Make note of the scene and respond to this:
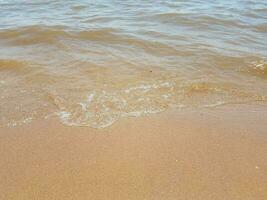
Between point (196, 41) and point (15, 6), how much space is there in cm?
439

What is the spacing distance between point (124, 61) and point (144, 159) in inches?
85.0

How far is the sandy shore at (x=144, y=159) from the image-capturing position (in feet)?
8.39

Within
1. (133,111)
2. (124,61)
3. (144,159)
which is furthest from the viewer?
(124,61)

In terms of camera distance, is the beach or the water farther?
the water

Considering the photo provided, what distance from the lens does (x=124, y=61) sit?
484 cm

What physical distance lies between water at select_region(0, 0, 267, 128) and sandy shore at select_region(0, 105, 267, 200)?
247mm

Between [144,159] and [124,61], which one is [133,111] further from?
[124,61]

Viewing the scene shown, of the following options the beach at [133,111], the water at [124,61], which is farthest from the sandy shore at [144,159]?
the water at [124,61]

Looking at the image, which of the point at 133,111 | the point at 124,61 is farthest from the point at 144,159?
the point at 124,61

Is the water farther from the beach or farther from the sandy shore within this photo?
the sandy shore

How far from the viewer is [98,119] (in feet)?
11.3

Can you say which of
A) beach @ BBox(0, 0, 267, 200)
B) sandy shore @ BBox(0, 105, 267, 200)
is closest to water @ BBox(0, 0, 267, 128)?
beach @ BBox(0, 0, 267, 200)

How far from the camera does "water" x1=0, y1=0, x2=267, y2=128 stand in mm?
3719

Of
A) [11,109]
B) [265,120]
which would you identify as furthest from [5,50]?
[265,120]
